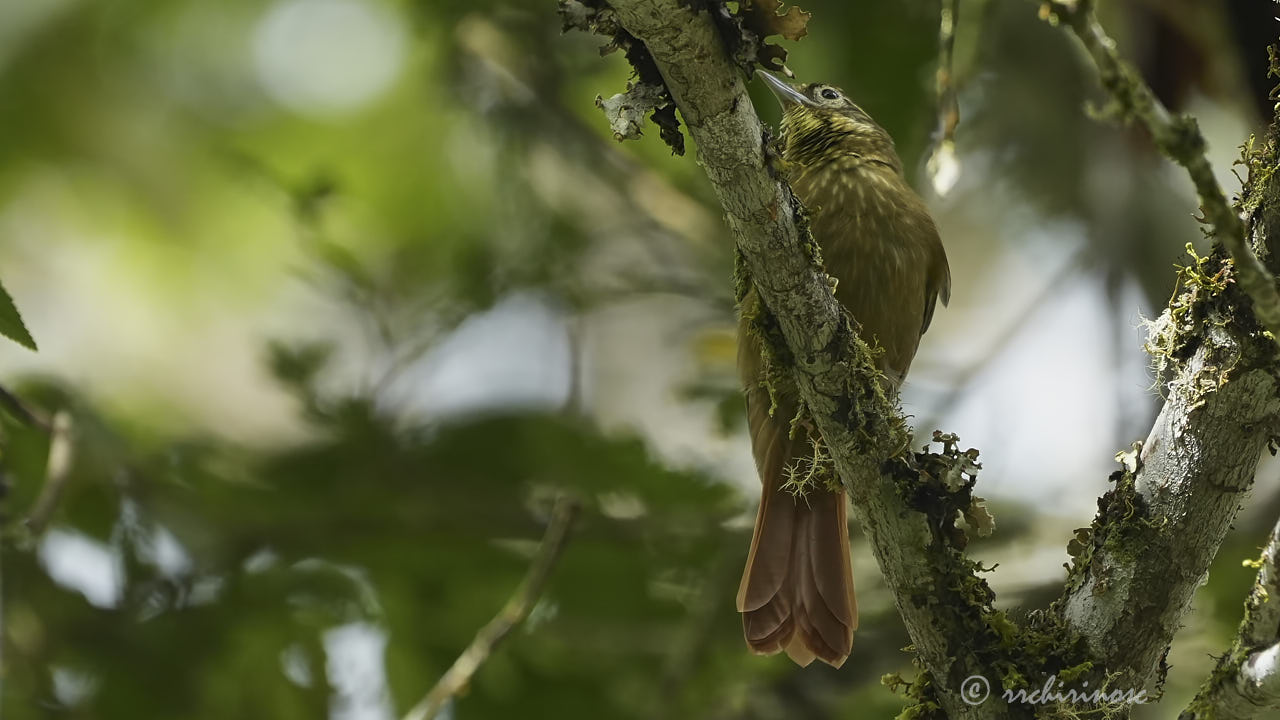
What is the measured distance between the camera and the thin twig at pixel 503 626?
3.30 m

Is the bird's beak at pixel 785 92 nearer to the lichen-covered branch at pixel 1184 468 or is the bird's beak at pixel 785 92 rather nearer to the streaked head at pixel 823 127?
the streaked head at pixel 823 127

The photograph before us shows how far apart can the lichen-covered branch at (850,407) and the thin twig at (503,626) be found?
140 centimetres

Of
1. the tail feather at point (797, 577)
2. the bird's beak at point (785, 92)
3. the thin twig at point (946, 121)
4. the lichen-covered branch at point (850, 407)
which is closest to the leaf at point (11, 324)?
the lichen-covered branch at point (850, 407)

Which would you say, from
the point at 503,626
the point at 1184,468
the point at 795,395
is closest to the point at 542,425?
the point at 503,626

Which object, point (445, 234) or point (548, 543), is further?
point (445, 234)

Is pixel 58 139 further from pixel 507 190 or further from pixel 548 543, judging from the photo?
pixel 548 543

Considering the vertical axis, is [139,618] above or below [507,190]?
below

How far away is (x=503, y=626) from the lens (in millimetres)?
3445

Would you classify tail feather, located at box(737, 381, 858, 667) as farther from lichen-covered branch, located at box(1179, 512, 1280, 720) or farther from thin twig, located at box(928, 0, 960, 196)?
lichen-covered branch, located at box(1179, 512, 1280, 720)

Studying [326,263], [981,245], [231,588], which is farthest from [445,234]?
[981,245]

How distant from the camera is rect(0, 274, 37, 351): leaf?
187 centimetres

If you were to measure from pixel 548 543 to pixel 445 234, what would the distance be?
122 inches

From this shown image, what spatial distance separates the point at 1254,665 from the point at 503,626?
6.49 feet

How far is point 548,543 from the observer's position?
3.66 metres
